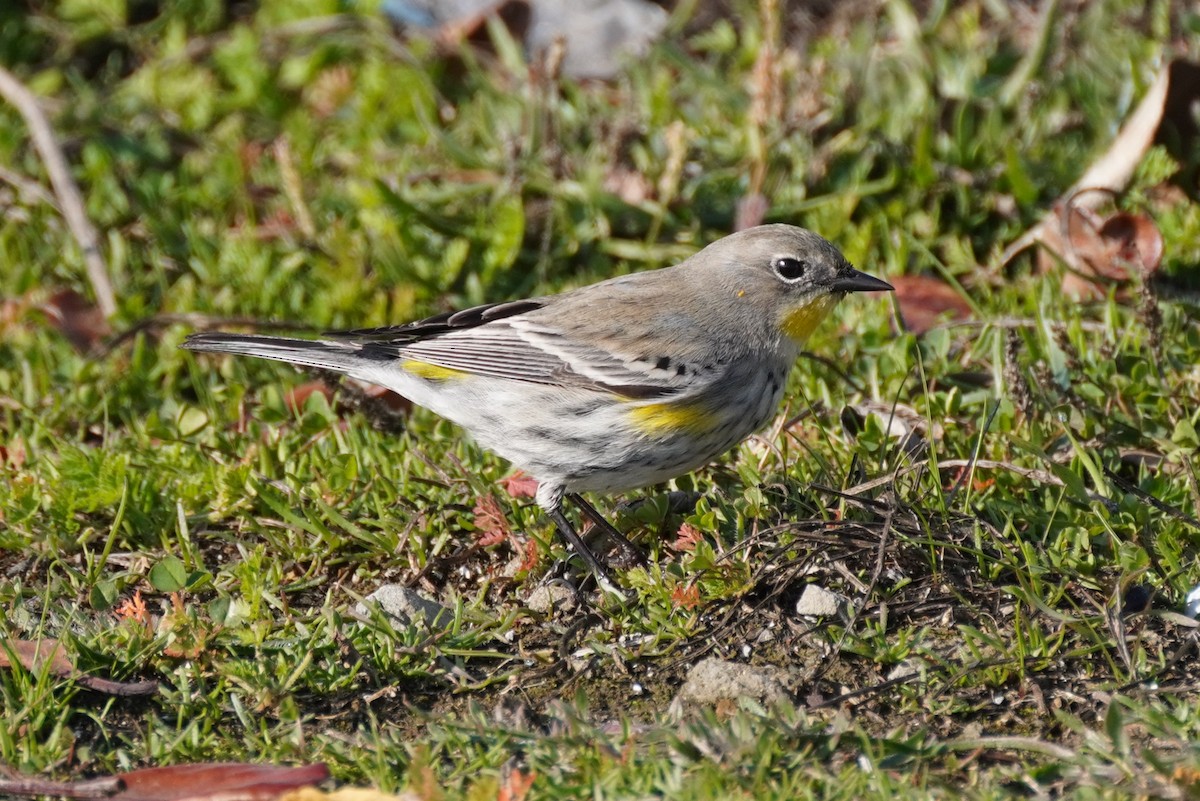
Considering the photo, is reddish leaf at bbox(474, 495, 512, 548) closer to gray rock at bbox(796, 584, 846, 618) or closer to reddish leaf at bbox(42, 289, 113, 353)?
gray rock at bbox(796, 584, 846, 618)

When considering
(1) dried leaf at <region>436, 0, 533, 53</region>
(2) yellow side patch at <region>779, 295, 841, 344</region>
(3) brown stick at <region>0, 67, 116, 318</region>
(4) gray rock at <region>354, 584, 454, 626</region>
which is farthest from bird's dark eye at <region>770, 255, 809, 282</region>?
(1) dried leaf at <region>436, 0, 533, 53</region>

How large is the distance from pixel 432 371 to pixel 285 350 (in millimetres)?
564

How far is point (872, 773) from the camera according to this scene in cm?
349

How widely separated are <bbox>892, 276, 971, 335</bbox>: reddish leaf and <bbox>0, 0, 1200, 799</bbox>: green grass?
7.6 inches

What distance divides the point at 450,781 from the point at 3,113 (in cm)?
579

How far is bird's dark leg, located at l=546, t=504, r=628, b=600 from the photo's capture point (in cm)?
449

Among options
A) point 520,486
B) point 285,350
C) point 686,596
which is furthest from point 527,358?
point 686,596

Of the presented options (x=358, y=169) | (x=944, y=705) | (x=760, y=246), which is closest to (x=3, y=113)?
(x=358, y=169)

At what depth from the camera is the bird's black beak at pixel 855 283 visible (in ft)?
17.0

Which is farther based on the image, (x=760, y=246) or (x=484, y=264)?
(x=484, y=264)

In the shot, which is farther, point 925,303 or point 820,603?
point 925,303

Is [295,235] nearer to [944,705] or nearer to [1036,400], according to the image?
[1036,400]

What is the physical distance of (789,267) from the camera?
524cm

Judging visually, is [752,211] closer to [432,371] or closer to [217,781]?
[432,371]
